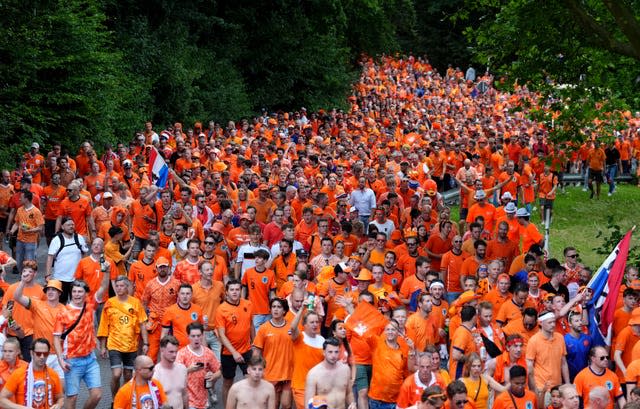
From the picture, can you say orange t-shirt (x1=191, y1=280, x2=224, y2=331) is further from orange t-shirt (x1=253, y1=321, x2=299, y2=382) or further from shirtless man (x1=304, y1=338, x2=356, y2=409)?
shirtless man (x1=304, y1=338, x2=356, y2=409)

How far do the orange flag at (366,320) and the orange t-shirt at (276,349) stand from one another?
837 millimetres

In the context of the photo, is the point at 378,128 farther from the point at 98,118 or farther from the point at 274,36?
the point at 98,118

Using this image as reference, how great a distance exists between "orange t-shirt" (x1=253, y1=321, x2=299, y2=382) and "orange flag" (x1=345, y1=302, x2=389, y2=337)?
0.84 metres

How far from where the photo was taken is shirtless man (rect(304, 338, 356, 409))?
39.1 ft

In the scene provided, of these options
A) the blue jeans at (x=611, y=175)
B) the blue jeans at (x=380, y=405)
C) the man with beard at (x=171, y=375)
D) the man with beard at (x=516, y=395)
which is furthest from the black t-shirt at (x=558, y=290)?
the blue jeans at (x=611, y=175)

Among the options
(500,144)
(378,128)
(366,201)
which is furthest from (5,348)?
(378,128)

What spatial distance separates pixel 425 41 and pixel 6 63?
3906 centimetres

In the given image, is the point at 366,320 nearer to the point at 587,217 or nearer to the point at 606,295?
the point at 606,295

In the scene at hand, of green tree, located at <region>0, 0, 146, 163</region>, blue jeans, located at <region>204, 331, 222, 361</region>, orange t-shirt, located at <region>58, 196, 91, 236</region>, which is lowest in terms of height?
blue jeans, located at <region>204, 331, 222, 361</region>

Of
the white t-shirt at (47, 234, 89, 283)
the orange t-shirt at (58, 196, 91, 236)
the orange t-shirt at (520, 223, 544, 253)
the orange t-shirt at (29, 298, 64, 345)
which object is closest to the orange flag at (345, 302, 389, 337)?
the orange t-shirt at (29, 298, 64, 345)

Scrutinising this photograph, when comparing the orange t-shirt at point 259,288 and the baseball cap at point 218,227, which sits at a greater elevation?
the baseball cap at point 218,227

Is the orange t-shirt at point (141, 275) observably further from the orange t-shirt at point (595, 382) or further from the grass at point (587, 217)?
the grass at point (587, 217)

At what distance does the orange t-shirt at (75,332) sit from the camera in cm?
1310

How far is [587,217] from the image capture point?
2948 centimetres
